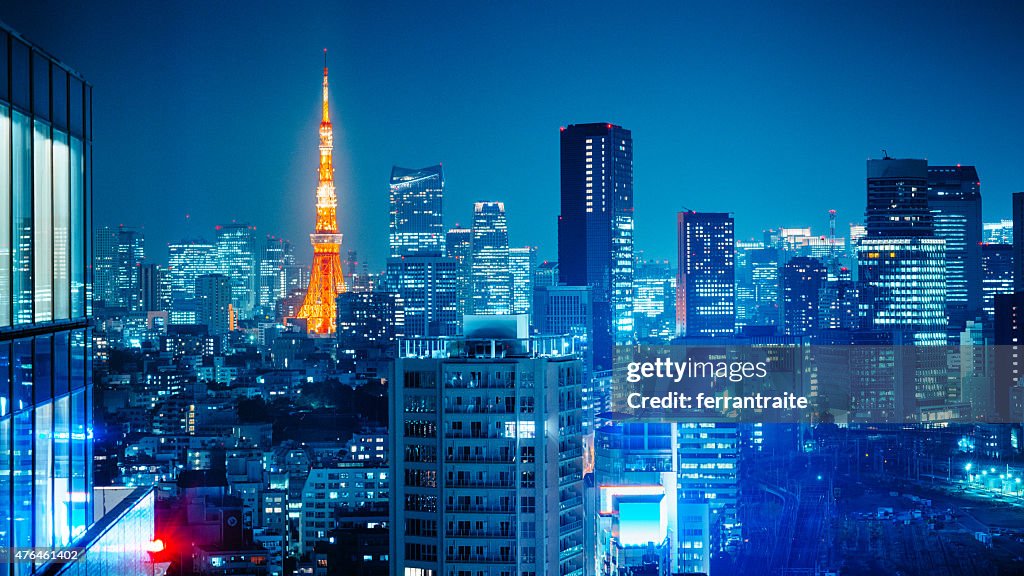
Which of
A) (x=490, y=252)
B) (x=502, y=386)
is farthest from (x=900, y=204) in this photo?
(x=502, y=386)

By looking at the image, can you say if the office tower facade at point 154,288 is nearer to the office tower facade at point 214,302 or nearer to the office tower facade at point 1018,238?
the office tower facade at point 214,302

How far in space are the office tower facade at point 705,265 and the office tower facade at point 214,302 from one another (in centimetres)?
1126

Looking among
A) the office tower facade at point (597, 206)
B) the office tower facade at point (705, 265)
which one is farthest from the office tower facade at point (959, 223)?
the office tower facade at point (597, 206)

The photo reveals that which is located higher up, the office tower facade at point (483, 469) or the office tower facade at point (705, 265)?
the office tower facade at point (705, 265)

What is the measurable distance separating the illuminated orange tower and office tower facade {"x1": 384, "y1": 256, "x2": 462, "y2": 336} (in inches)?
56.0

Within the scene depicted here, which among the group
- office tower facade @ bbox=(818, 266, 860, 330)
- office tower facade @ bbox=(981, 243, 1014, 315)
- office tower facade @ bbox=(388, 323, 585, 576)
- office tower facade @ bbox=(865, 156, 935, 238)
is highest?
office tower facade @ bbox=(865, 156, 935, 238)

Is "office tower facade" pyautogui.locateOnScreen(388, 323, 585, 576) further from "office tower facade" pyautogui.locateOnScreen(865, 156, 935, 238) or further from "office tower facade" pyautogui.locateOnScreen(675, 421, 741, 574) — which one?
"office tower facade" pyautogui.locateOnScreen(865, 156, 935, 238)

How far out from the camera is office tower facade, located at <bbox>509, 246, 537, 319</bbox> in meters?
30.5

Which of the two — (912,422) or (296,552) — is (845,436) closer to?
(912,422)

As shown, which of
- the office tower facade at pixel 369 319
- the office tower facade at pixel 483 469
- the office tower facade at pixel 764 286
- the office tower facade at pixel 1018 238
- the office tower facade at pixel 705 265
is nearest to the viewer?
the office tower facade at pixel 483 469

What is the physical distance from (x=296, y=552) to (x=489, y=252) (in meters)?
19.5

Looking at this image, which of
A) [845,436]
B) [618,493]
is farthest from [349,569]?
[845,436]

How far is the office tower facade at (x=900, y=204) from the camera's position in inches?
1188

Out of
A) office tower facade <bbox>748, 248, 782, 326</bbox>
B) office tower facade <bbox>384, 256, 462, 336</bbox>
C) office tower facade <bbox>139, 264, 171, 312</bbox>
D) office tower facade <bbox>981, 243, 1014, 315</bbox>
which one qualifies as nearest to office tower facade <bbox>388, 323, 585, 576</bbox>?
office tower facade <bbox>139, 264, 171, 312</bbox>
